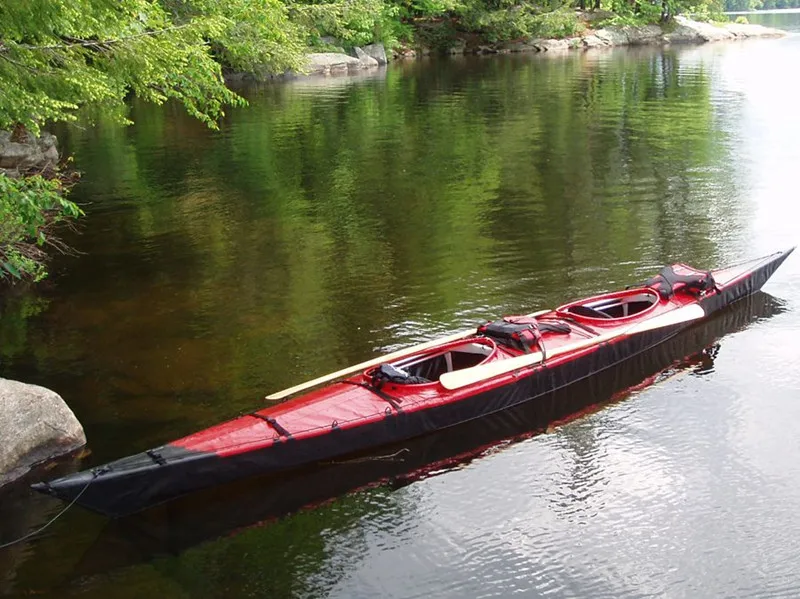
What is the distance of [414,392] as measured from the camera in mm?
10227

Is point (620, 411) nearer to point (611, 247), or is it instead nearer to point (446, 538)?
point (446, 538)

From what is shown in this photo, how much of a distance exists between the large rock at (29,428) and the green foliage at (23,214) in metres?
2.66

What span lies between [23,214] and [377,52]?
4560 cm

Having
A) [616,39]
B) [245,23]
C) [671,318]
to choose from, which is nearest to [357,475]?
[671,318]

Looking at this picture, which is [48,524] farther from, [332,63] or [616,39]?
[616,39]

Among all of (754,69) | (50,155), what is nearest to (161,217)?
(50,155)

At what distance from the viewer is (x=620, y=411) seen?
36.5 feet

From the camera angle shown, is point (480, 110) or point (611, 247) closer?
point (611, 247)

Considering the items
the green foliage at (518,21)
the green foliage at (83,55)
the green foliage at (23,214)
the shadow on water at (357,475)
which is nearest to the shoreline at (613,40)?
the green foliage at (518,21)

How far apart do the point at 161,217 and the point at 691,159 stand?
14.0 meters

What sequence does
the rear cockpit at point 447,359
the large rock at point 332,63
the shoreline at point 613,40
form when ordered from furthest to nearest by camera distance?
the shoreline at point 613,40 < the large rock at point 332,63 < the rear cockpit at point 447,359

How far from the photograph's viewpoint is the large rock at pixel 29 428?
934cm

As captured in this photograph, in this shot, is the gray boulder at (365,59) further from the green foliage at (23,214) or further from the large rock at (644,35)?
the green foliage at (23,214)

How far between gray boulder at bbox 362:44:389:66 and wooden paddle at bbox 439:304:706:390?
4445 cm
